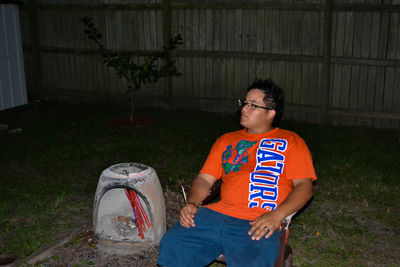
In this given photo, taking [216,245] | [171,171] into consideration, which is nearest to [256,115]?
[216,245]

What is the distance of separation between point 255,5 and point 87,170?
16.7ft

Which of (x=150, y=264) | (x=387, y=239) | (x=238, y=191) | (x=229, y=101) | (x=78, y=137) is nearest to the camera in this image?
(x=238, y=191)

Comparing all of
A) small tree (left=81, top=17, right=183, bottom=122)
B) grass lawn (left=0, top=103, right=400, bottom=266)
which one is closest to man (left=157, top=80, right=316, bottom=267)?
grass lawn (left=0, top=103, right=400, bottom=266)

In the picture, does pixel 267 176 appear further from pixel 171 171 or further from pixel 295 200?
pixel 171 171

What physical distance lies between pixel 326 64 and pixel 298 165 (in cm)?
634

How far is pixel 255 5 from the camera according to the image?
31.7 feet

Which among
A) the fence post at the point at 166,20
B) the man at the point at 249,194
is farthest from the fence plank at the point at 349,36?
the man at the point at 249,194

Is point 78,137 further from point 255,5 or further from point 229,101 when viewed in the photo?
point 255,5

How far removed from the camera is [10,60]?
1089 centimetres

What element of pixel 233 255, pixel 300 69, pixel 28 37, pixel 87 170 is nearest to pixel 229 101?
pixel 300 69

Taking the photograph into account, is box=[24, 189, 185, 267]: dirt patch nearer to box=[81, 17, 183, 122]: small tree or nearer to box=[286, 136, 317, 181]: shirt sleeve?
box=[286, 136, 317, 181]: shirt sleeve

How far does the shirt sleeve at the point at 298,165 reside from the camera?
344 cm

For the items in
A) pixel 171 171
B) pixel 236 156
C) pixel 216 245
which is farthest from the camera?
pixel 171 171

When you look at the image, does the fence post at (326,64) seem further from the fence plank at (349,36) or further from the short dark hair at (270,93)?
the short dark hair at (270,93)
